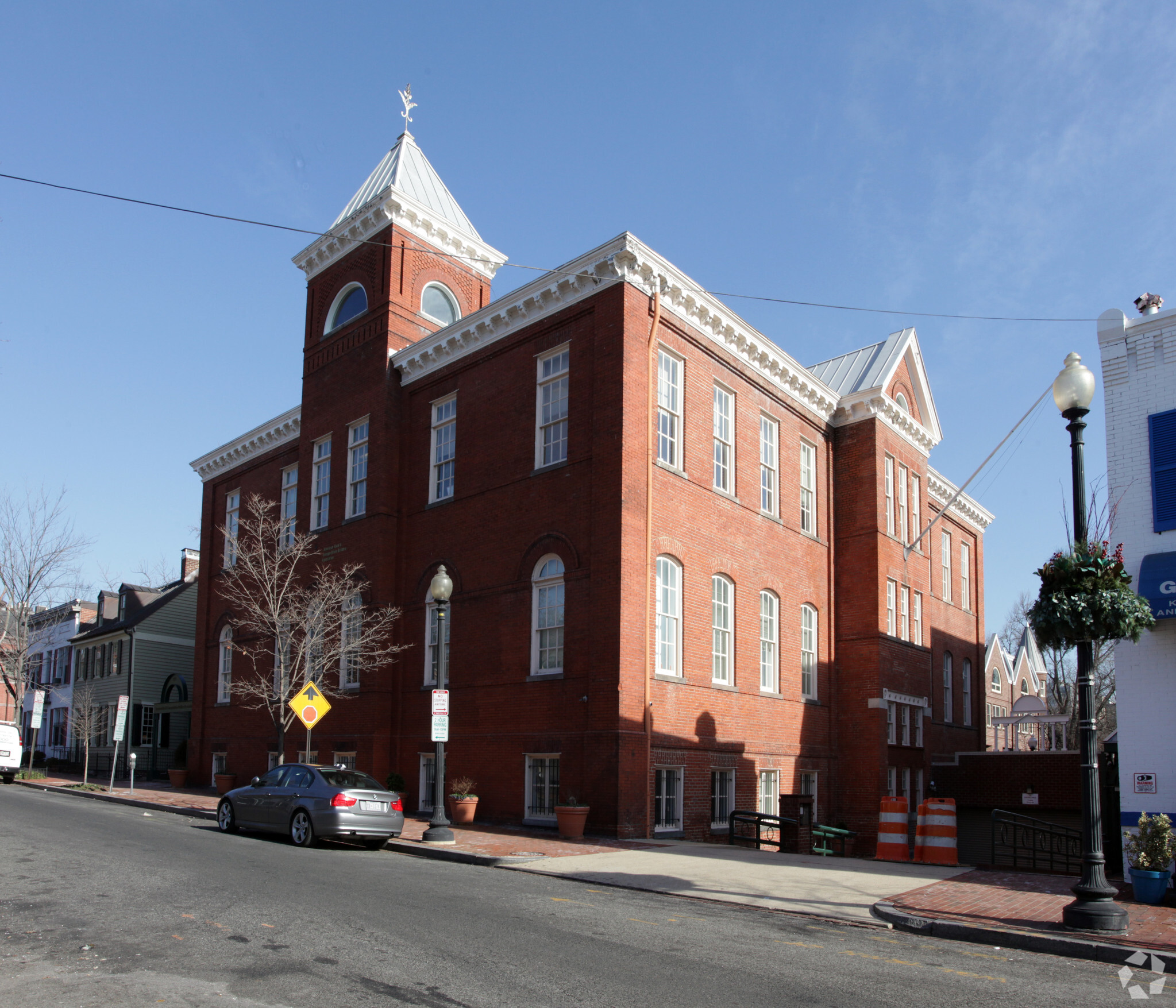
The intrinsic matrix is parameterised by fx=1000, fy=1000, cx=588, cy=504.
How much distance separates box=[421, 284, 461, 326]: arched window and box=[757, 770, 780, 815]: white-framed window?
1430 cm

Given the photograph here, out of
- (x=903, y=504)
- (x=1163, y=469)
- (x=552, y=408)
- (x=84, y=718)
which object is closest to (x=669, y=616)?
(x=552, y=408)

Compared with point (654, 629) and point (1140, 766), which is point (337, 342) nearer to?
point (654, 629)

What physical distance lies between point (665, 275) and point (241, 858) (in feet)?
44.9

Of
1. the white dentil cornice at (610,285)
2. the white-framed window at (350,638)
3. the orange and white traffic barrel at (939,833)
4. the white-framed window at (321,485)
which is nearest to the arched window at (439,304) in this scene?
the white dentil cornice at (610,285)

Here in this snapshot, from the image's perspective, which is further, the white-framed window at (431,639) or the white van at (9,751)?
the white van at (9,751)

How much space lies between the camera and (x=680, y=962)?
7891mm

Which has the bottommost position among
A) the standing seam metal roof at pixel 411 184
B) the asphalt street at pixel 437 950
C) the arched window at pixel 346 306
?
the asphalt street at pixel 437 950

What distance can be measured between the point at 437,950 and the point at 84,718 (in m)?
37.7

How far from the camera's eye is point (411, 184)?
1113 inches

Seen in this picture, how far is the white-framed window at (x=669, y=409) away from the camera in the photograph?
2128 cm

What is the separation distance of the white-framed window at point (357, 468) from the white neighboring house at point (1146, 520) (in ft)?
58.4

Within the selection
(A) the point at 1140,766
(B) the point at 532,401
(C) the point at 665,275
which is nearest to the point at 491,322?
(B) the point at 532,401

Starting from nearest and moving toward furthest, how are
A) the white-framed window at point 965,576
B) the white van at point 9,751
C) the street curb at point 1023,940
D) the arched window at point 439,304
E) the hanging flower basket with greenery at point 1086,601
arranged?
the street curb at point 1023,940, the hanging flower basket with greenery at point 1086,601, the arched window at point 439,304, the white van at point 9,751, the white-framed window at point 965,576

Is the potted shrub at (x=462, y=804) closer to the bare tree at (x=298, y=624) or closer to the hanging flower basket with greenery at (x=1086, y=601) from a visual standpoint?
the bare tree at (x=298, y=624)
